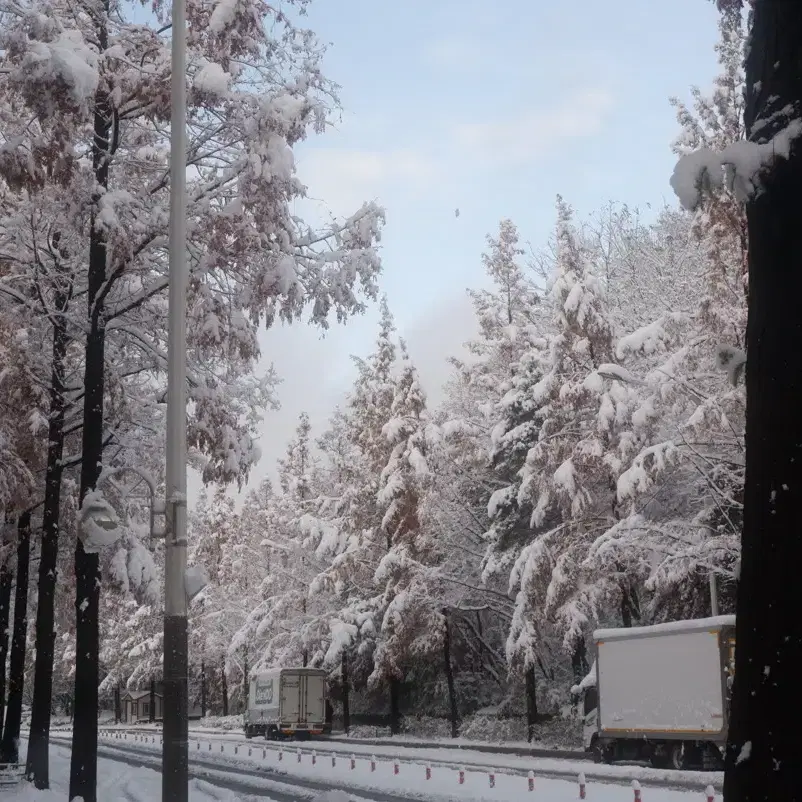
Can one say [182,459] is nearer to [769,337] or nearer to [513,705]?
[769,337]

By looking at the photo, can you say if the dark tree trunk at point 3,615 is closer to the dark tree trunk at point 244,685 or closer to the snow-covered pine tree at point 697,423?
the snow-covered pine tree at point 697,423

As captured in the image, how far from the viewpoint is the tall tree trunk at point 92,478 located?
563 inches

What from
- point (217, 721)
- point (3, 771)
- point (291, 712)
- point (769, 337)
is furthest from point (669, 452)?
point (217, 721)

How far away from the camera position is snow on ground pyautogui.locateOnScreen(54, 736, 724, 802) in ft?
65.2

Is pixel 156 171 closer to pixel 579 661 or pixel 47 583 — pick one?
pixel 47 583

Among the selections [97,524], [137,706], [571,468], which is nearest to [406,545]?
[571,468]

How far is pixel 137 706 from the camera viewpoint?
104 meters

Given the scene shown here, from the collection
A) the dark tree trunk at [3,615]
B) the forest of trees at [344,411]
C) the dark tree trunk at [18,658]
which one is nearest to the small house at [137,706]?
the forest of trees at [344,411]

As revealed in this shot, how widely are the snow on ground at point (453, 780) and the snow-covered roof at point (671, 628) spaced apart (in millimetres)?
3407

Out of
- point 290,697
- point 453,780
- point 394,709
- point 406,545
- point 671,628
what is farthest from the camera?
point 394,709

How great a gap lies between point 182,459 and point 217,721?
2882 inches

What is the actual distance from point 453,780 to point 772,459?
67.5 feet

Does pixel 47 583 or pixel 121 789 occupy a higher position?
pixel 47 583

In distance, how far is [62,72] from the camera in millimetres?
12219
